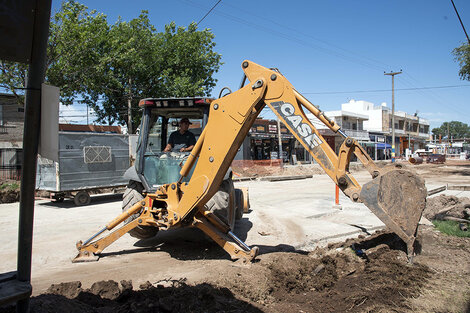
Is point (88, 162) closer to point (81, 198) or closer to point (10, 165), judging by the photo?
point (81, 198)

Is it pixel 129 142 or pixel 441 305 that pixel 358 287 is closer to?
pixel 441 305

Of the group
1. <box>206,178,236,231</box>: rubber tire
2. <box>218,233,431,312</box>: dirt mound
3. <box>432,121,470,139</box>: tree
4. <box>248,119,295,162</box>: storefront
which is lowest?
<box>218,233,431,312</box>: dirt mound

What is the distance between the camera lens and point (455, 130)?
472ft

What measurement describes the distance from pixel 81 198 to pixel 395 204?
430 inches

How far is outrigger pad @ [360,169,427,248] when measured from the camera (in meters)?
4.52

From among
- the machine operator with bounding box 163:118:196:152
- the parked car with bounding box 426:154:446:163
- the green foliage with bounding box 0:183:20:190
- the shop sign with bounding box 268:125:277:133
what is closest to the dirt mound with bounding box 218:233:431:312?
the machine operator with bounding box 163:118:196:152

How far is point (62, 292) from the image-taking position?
3.88 meters

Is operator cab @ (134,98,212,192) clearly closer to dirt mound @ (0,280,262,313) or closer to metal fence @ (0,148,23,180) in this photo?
dirt mound @ (0,280,262,313)

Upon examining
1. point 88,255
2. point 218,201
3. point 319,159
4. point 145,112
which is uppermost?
point 145,112

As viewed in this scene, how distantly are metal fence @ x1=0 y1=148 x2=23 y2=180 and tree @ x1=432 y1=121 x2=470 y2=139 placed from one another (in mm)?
153226

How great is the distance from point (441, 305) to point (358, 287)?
0.88 metres

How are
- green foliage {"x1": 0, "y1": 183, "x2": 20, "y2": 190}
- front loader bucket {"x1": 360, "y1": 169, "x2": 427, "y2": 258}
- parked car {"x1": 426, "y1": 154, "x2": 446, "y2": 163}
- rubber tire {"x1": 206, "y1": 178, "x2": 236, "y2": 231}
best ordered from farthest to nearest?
parked car {"x1": 426, "y1": 154, "x2": 446, "y2": 163} → green foliage {"x1": 0, "y1": 183, "x2": 20, "y2": 190} → rubber tire {"x1": 206, "y1": 178, "x2": 236, "y2": 231} → front loader bucket {"x1": 360, "y1": 169, "x2": 427, "y2": 258}

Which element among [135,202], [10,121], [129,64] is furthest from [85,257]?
[10,121]

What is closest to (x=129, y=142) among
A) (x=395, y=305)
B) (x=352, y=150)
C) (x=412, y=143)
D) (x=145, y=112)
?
(x=145, y=112)
